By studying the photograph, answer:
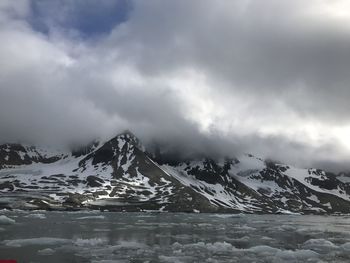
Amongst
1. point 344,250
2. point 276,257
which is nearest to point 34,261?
point 276,257

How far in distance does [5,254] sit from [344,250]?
3449cm

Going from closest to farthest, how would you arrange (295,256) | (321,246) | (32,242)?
(295,256) < (32,242) < (321,246)

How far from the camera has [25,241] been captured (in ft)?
160

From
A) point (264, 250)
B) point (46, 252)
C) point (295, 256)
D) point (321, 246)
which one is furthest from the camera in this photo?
point (321, 246)

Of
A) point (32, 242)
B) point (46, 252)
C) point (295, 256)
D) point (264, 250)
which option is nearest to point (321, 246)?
point (264, 250)

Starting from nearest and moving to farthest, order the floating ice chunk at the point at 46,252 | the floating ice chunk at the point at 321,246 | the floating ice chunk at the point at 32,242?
1. the floating ice chunk at the point at 46,252
2. the floating ice chunk at the point at 32,242
3. the floating ice chunk at the point at 321,246

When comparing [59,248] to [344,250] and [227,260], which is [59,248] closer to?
[227,260]

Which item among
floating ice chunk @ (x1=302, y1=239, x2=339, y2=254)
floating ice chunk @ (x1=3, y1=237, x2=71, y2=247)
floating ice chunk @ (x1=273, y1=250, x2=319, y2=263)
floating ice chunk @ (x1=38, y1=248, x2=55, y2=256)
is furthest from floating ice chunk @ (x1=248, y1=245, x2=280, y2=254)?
floating ice chunk @ (x1=3, y1=237, x2=71, y2=247)

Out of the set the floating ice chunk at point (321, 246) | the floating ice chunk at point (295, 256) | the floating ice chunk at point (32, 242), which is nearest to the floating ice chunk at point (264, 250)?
the floating ice chunk at point (295, 256)

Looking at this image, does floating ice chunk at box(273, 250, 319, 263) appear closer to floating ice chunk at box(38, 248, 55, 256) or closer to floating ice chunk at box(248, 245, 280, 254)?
floating ice chunk at box(248, 245, 280, 254)

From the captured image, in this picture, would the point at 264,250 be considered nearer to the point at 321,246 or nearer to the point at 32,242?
the point at 321,246

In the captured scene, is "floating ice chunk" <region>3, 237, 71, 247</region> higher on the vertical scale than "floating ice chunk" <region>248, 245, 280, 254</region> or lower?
higher

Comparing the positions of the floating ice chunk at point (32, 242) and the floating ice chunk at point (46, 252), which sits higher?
the floating ice chunk at point (32, 242)

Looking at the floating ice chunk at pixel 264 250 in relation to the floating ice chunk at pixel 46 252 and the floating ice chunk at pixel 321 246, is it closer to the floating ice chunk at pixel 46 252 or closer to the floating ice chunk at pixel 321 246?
the floating ice chunk at pixel 321 246
